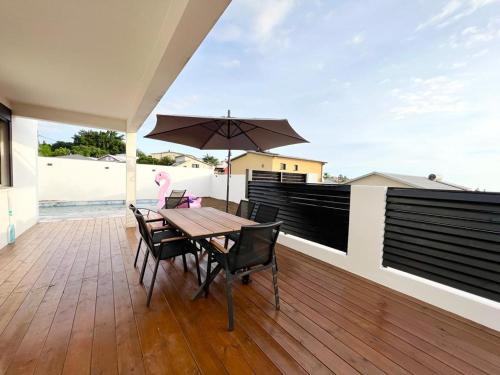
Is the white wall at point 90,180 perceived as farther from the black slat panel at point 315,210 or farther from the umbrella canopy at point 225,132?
the black slat panel at point 315,210

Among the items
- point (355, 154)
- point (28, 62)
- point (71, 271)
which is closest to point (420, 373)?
point (71, 271)

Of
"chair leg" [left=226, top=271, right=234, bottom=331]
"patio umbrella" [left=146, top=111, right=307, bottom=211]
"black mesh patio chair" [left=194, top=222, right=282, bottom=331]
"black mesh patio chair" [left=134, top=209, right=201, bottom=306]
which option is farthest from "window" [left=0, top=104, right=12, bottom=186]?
"chair leg" [left=226, top=271, right=234, bottom=331]

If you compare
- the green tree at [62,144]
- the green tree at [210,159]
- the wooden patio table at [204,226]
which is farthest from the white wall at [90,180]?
the green tree at [210,159]

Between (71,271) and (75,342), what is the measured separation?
1.54 metres

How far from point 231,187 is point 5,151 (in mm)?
7515

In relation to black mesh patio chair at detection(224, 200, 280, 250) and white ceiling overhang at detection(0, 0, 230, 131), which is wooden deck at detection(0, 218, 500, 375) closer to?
black mesh patio chair at detection(224, 200, 280, 250)

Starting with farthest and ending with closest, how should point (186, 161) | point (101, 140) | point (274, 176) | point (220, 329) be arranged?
point (186, 161) < point (101, 140) < point (274, 176) < point (220, 329)

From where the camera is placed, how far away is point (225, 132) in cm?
379

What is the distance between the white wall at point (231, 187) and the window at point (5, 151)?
638 centimetres

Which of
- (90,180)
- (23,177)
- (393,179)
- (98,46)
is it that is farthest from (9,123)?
(393,179)

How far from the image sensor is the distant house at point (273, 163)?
1538 centimetres

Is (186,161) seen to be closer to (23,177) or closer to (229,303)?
(23,177)

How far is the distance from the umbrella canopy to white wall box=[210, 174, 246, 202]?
16.0 feet

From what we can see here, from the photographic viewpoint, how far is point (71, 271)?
2721mm
